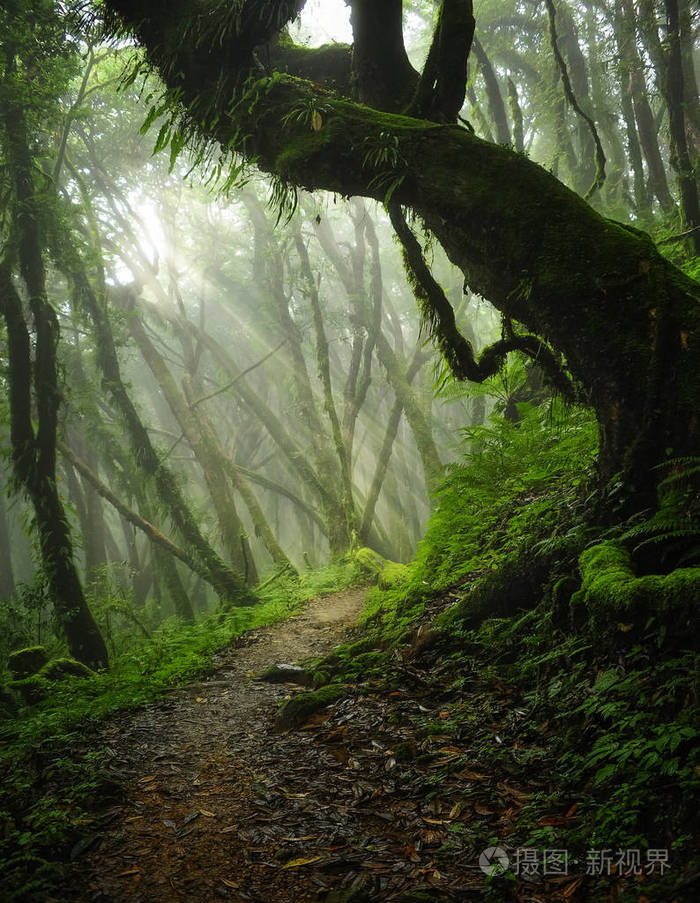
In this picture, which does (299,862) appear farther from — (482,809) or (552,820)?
(552,820)

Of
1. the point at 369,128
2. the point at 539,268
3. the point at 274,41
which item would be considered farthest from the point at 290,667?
the point at 274,41

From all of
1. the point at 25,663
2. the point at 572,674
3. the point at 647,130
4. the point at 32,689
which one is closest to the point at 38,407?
the point at 25,663

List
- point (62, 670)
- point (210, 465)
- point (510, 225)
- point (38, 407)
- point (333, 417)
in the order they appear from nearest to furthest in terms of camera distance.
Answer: point (510, 225) → point (62, 670) → point (38, 407) → point (333, 417) → point (210, 465)

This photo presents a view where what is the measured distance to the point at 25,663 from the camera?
7.10 meters

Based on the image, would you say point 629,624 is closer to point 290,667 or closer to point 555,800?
point 555,800

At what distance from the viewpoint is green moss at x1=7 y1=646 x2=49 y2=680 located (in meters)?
6.99

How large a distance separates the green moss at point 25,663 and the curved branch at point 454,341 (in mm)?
6508

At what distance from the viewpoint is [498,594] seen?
430 cm

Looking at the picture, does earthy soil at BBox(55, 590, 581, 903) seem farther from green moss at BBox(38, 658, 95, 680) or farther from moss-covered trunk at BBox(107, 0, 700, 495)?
green moss at BBox(38, 658, 95, 680)

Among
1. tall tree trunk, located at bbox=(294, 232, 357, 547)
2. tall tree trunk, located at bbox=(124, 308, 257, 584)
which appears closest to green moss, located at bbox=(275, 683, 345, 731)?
tall tree trunk, located at bbox=(124, 308, 257, 584)

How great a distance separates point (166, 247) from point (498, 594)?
17.4 m

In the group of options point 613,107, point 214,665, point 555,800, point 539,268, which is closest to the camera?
point 555,800

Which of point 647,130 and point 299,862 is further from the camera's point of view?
point 647,130

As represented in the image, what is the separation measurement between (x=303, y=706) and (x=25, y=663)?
4913mm
